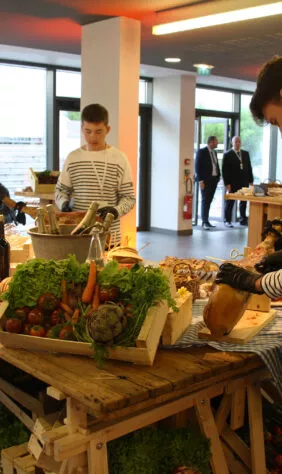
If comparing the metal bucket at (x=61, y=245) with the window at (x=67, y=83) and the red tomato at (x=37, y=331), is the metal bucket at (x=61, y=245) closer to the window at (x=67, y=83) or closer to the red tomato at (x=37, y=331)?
the red tomato at (x=37, y=331)

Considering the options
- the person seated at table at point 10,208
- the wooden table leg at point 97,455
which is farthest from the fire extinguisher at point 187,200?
the wooden table leg at point 97,455

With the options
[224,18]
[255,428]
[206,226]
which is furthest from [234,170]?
[255,428]

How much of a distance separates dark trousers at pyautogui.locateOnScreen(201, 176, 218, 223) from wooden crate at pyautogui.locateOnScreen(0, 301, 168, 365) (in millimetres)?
9839

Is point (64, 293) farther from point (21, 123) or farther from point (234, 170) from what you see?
point (234, 170)

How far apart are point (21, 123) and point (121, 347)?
323 inches

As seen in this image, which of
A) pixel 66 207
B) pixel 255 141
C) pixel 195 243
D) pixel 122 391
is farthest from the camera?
pixel 255 141

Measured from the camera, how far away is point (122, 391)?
1.63 meters

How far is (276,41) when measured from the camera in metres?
7.10

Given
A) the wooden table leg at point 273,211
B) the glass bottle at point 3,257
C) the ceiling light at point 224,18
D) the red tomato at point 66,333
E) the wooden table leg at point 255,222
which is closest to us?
the red tomato at point 66,333

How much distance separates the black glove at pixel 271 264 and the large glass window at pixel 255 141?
11.2 metres

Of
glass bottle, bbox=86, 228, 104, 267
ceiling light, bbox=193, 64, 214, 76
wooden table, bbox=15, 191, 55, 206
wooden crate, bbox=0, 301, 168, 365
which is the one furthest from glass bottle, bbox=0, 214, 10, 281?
ceiling light, bbox=193, 64, 214, 76

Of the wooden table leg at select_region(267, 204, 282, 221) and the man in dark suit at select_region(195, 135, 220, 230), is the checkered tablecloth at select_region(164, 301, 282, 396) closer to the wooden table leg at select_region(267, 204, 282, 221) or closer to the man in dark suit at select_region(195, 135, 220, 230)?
the wooden table leg at select_region(267, 204, 282, 221)

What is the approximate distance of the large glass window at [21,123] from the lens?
364 inches

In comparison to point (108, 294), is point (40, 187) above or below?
above
